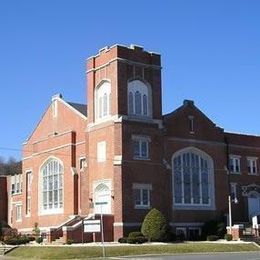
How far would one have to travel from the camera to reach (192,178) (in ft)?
185

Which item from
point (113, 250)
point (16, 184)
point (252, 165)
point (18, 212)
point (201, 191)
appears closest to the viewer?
point (113, 250)

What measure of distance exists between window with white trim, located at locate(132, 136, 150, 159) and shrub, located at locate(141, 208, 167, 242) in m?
5.66

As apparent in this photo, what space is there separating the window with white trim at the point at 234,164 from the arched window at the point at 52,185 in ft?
56.3

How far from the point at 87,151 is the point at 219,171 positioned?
44.2ft

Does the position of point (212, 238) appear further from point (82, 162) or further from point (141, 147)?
point (82, 162)

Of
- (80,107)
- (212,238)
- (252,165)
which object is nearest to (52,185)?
(80,107)

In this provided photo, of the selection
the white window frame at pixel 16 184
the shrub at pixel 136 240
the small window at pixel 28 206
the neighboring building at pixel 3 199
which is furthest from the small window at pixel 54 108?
the shrub at pixel 136 240

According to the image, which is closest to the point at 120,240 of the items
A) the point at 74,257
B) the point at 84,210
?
the point at 84,210

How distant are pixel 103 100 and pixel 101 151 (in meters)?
4.68

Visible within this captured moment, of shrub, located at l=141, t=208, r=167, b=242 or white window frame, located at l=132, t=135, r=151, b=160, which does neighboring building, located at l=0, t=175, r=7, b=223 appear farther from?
shrub, located at l=141, t=208, r=167, b=242

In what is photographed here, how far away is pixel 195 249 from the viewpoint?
41.8 meters

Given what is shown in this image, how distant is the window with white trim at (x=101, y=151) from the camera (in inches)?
2073

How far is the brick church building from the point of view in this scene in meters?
51.2

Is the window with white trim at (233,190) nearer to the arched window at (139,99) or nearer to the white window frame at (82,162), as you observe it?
the arched window at (139,99)
